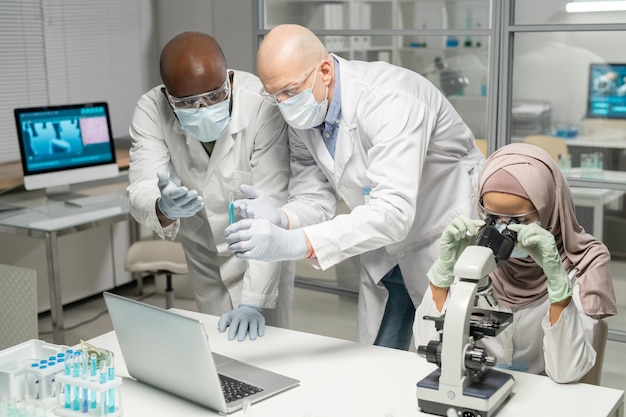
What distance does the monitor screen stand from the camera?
3.12 m

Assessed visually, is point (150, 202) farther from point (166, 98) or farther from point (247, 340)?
point (247, 340)

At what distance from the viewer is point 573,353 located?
1632mm

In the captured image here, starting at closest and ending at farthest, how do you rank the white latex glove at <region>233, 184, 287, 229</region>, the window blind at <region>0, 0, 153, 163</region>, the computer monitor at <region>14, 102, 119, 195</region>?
the white latex glove at <region>233, 184, 287, 229</region> < the computer monitor at <region>14, 102, 119, 195</region> < the window blind at <region>0, 0, 153, 163</region>

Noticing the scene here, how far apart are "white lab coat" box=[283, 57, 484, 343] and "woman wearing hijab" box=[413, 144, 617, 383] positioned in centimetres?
18

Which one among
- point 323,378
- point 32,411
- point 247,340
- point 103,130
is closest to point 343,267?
point 103,130

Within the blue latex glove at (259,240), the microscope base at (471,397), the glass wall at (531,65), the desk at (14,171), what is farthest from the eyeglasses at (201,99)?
the desk at (14,171)

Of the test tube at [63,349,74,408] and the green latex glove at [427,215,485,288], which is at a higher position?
the green latex glove at [427,215,485,288]

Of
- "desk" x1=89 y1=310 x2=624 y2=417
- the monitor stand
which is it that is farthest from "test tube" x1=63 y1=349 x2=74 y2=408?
the monitor stand

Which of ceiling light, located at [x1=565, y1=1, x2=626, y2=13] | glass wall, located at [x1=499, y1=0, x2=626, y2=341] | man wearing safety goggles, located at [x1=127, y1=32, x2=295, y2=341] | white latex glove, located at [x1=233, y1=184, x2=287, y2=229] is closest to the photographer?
white latex glove, located at [x1=233, y1=184, x2=287, y2=229]

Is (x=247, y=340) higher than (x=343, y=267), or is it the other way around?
(x=247, y=340)

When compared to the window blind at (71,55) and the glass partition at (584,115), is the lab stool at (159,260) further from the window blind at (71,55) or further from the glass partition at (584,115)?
the glass partition at (584,115)

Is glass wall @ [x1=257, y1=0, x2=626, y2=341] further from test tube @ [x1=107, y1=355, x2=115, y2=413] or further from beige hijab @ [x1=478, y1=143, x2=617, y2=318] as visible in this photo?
test tube @ [x1=107, y1=355, x2=115, y2=413]

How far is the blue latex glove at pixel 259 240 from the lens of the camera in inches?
67.6

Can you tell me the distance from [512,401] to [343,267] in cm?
212
